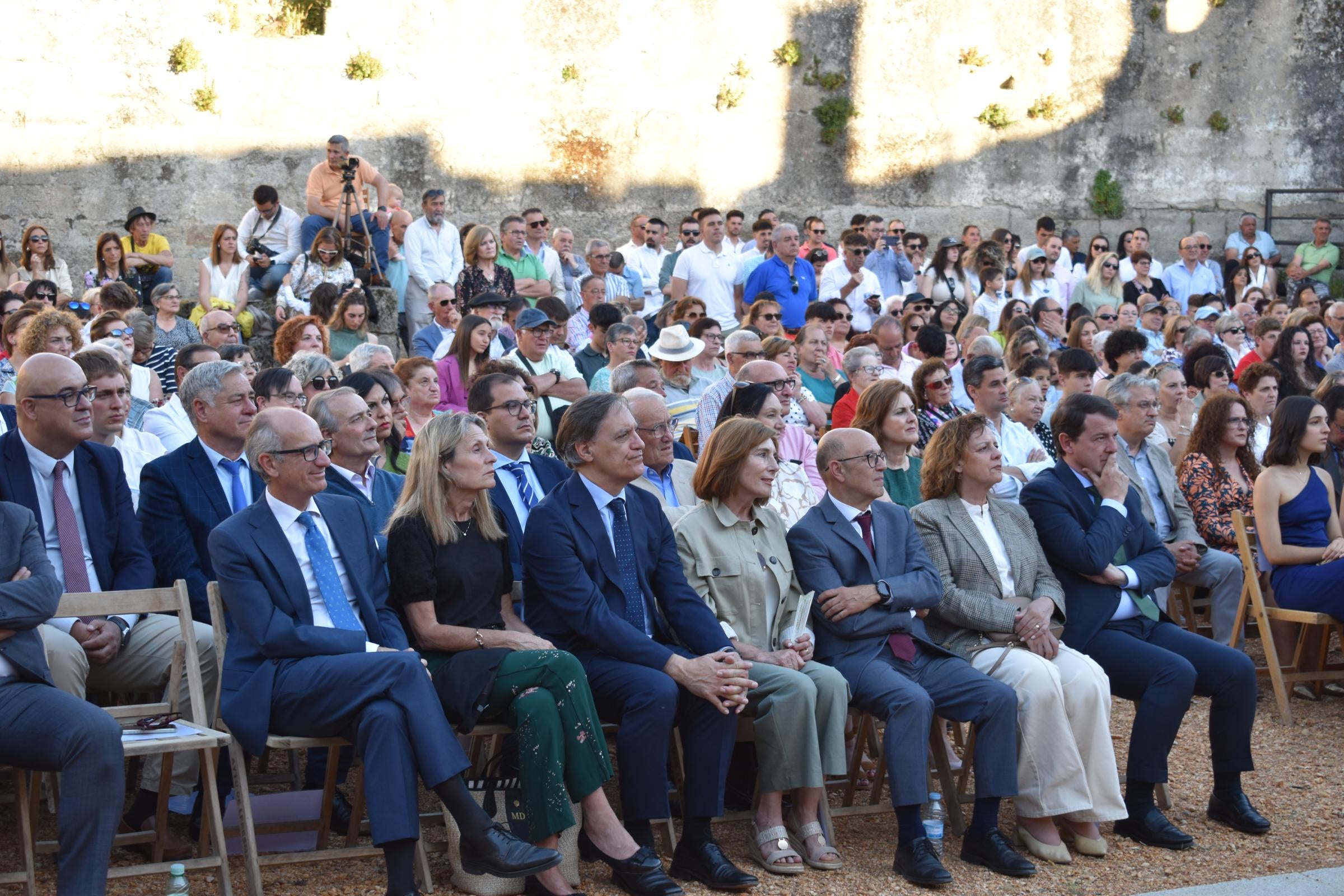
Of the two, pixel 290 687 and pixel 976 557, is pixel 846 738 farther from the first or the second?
pixel 290 687

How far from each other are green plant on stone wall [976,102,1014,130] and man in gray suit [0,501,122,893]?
14.8 m

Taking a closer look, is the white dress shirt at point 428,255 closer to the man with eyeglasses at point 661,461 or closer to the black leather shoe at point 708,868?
the man with eyeglasses at point 661,461

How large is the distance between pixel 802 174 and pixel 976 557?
1180 centimetres

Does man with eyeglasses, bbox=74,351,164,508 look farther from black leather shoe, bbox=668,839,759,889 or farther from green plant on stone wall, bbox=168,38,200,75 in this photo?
green plant on stone wall, bbox=168,38,200,75

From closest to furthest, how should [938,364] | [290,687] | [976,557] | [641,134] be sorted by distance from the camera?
[290,687]
[976,557]
[938,364]
[641,134]

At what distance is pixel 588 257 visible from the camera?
12.2 metres

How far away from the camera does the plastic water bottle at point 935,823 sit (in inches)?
182

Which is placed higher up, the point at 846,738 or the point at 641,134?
the point at 641,134

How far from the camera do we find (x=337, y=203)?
1201 centimetres

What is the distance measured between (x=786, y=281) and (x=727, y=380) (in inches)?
162

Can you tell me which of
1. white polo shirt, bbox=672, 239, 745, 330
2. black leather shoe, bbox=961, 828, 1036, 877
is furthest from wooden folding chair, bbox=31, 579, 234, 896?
white polo shirt, bbox=672, 239, 745, 330

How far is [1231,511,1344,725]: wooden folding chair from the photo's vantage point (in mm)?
6242

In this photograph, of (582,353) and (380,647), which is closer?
(380,647)

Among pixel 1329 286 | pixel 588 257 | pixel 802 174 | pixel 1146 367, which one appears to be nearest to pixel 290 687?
pixel 1146 367
